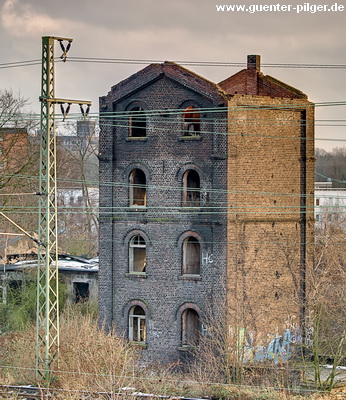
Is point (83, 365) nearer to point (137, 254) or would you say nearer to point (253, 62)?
point (137, 254)

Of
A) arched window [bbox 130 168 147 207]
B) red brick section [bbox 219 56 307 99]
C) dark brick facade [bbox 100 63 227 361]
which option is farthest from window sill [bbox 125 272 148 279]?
red brick section [bbox 219 56 307 99]

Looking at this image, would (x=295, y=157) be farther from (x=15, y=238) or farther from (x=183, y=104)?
(x=15, y=238)

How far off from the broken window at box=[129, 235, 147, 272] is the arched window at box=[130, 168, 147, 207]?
1366 mm

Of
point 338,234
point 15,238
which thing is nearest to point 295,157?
point 338,234

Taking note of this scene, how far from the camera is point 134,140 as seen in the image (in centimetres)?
3566

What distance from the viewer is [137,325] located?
36.1 m

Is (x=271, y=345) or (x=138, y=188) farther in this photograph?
(x=138, y=188)

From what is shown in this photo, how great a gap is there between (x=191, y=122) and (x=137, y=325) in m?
8.21

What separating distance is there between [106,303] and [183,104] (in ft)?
27.5

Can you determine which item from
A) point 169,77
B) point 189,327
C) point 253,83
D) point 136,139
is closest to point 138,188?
point 136,139

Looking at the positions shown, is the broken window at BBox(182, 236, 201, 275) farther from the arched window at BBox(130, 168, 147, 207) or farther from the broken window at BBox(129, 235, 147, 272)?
the arched window at BBox(130, 168, 147, 207)

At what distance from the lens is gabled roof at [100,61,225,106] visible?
34094mm

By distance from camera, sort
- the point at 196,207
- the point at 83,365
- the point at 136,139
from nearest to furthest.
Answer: the point at 83,365
the point at 196,207
the point at 136,139

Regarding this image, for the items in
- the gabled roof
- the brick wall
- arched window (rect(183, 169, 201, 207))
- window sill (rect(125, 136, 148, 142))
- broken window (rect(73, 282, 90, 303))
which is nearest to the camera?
the gabled roof
